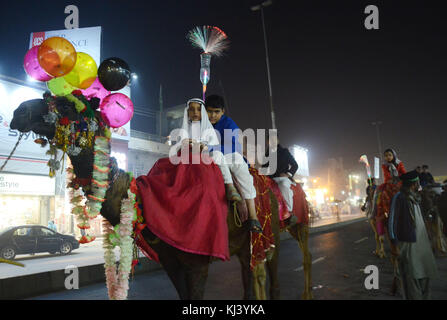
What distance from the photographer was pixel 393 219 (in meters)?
4.95

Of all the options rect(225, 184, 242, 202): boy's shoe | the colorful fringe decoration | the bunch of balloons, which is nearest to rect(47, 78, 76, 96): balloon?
the bunch of balloons

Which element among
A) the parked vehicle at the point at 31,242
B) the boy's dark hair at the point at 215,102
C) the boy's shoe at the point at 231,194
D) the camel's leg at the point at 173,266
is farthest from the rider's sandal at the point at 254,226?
the parked vehicle at the point at 31,242

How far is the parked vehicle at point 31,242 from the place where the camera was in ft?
40.9

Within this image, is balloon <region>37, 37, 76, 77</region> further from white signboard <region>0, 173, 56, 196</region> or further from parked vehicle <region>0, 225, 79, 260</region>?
white signboard <region>0, 173, 56, 196</region>

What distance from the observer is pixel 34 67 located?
3.24 meters

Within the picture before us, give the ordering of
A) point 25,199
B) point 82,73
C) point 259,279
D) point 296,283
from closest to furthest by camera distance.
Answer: point 82,73 < point 259,279 < point 296,283 < point 25,199

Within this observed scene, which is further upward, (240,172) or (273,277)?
(240,172)

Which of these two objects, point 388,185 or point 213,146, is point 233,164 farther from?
point 388,185

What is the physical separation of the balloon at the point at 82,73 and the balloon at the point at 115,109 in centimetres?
37

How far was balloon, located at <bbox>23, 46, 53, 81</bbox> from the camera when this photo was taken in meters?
3.19

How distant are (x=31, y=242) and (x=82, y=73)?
12.9 meters

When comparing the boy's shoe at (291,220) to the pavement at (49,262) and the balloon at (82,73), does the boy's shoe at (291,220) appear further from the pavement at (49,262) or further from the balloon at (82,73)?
the pavement at (49,262)

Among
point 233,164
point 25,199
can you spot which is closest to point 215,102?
point 233,164
